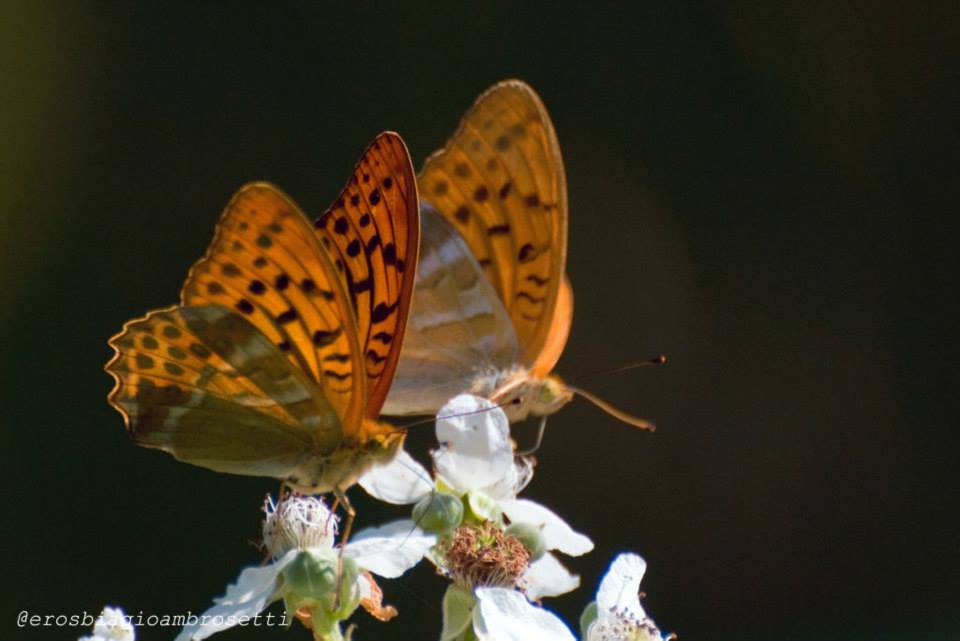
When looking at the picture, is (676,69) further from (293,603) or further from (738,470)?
(293,603)

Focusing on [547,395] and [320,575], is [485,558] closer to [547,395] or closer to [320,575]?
[320,575]

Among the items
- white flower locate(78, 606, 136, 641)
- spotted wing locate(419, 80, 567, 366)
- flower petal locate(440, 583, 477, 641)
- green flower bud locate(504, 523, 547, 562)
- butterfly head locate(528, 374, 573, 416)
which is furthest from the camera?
butterfly head locate(528, 374, 573, 416)

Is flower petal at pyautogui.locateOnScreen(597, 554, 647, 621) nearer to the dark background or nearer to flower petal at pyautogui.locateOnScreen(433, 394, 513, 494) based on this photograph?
flower petal at pyautogui.locateOnScreen(433, 394, 513, 494)

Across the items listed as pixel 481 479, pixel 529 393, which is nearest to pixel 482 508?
pixel 481 479

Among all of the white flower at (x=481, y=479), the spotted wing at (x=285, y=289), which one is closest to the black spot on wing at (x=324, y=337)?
the spotted wing at (x=285, y=289)

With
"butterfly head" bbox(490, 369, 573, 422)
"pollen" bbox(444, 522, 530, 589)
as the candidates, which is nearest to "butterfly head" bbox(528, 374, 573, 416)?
"butterfly head" bbox(490, 369, 573, 422)

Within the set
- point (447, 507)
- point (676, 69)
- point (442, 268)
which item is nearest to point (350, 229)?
point (447, 507)

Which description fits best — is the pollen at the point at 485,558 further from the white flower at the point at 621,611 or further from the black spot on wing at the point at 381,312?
the black spot on wing at the point at 381,312
